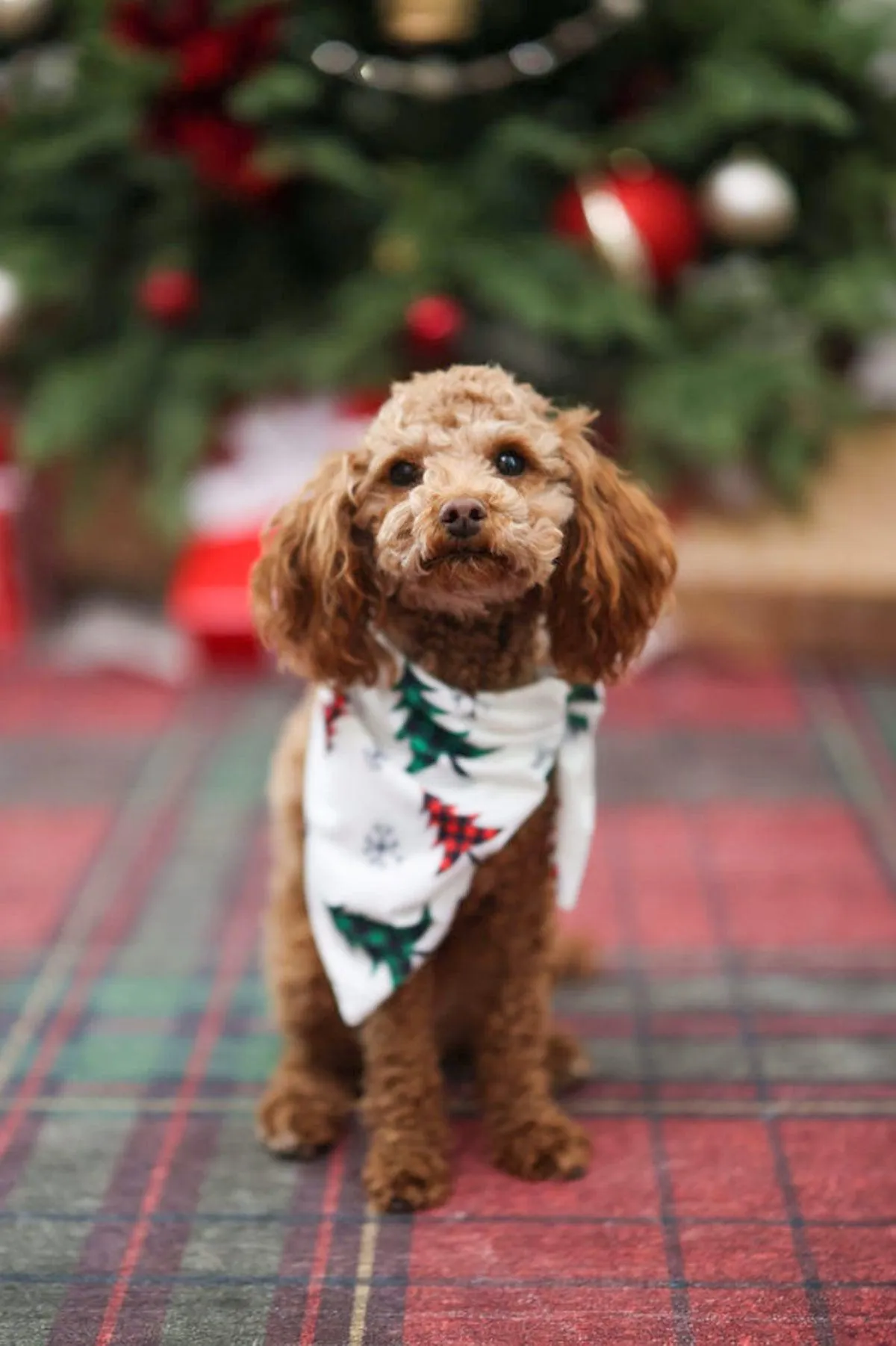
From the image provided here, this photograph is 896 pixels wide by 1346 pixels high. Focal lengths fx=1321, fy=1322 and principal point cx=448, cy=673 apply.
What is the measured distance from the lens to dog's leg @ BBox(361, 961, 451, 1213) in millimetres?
1116

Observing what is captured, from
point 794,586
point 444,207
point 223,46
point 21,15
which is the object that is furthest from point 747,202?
point 21,15

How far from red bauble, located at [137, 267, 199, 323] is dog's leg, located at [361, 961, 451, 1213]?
1.40 m

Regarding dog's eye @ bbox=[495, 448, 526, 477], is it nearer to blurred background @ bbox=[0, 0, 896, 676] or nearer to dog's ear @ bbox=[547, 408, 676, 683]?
dog's ear @ bbox=[547, 408, 676, 683]

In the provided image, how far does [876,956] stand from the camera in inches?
58.7

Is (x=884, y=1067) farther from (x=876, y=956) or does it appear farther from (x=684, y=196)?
(x=684, y=196)

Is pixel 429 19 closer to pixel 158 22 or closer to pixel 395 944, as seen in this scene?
pixel 158 22

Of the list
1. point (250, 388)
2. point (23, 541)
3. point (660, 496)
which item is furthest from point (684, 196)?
point (23, 541)

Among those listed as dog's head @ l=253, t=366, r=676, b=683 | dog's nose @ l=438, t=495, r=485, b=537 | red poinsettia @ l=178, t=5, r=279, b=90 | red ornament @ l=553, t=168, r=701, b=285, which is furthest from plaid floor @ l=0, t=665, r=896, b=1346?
red poinsettia @ l=178, t=5, r=279, b=90

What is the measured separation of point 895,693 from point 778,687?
0.18m

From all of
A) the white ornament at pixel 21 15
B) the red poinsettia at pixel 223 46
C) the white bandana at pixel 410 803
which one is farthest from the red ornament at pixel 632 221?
the white bandana at pixel 410 803

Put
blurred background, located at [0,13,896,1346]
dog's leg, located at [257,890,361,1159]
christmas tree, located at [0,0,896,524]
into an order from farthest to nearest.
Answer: christmas tree, located at [0,0,896,524]
blurred background, located at [0,13,896,1346]
dog's leg, located at [257,890,361,1159]

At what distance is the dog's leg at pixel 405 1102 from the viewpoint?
3.66 feet

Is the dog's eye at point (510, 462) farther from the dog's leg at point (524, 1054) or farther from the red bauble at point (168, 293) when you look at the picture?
the red bauble at point (168, 293)

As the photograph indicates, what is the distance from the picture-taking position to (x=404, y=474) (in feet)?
3.40
